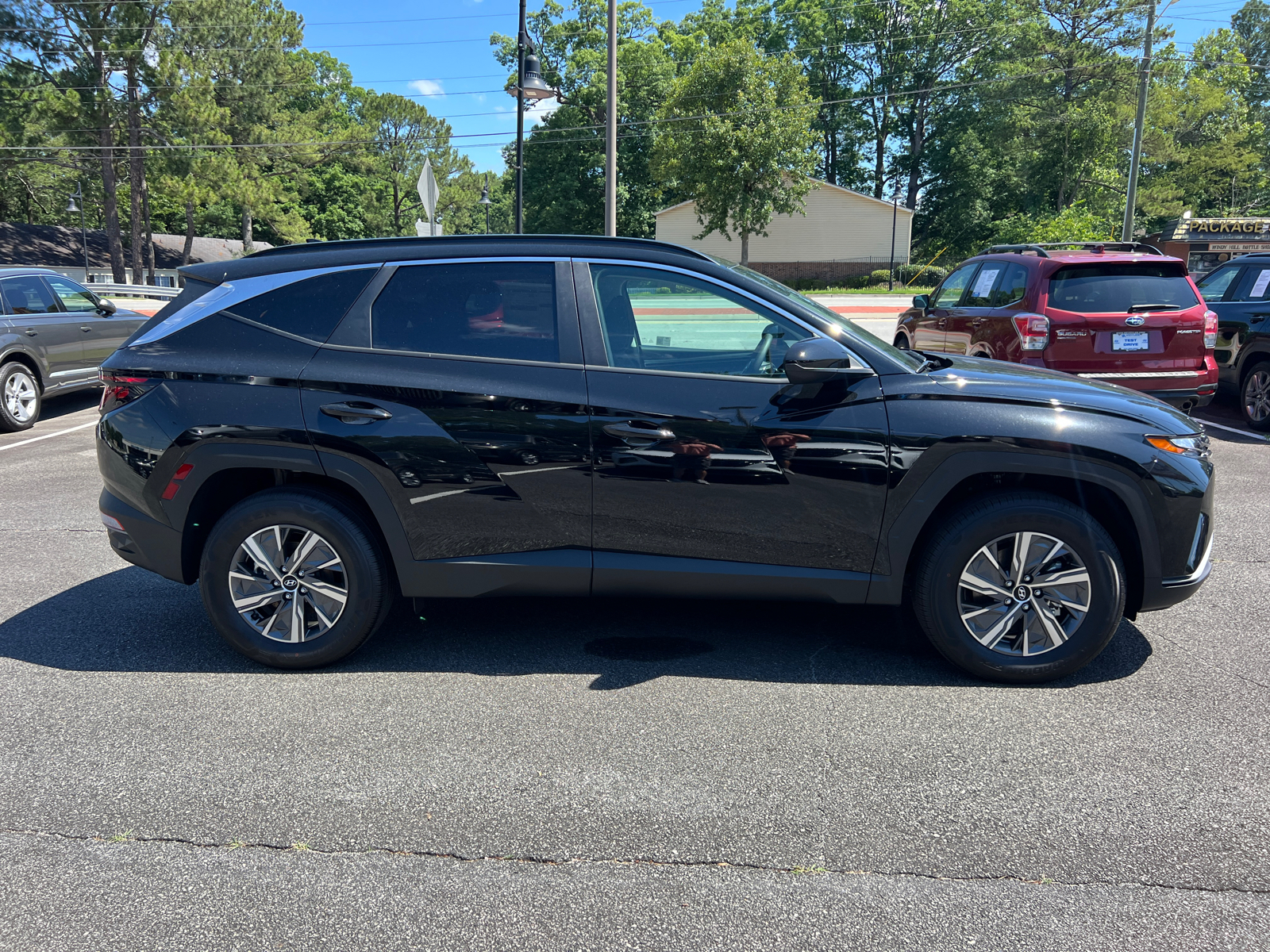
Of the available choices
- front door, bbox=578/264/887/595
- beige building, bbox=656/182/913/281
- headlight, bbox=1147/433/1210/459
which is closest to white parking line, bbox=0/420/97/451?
front door, bbox=578/264/887/595

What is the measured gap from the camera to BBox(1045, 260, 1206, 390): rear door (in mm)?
8047

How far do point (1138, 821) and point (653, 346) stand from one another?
101 inches

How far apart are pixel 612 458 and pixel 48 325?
9.80 m

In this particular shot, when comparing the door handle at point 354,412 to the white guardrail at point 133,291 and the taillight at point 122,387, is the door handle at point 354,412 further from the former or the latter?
the white guardrail at point 133,291

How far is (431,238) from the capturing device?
13.6 ft

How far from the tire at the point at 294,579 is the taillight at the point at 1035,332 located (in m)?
6.31

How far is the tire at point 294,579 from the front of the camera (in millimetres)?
3965

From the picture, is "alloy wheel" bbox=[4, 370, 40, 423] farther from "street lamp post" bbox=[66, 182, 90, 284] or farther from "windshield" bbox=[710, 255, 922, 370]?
"street lamp post" bbox=[66, 182, 90, 284]

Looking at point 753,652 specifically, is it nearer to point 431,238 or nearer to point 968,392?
point 968,392

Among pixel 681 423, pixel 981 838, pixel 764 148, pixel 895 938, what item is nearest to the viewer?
pixel 895 938

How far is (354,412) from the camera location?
3.91 meters

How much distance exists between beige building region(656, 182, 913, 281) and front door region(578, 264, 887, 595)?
164 ft

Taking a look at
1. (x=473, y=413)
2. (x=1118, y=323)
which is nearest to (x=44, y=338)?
(x=473, y=413)

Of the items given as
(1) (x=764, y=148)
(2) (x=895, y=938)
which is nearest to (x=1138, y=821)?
(2) (x=895, y=938)
